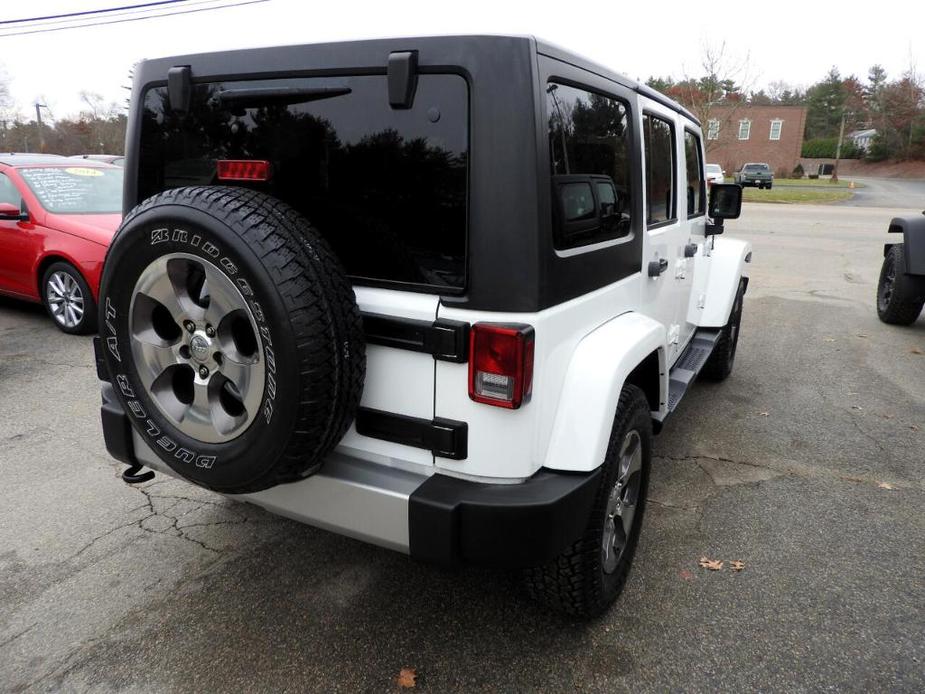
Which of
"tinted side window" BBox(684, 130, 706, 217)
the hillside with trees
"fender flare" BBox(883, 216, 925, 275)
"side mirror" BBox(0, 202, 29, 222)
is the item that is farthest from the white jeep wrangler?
the hillside with trees

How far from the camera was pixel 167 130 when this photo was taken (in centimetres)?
258

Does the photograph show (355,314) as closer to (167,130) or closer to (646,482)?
(167,130)

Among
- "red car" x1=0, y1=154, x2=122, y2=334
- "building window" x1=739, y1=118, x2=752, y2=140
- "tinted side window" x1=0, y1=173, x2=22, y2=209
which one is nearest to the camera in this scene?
"red car" x1=0, y1=154, x2=122, y2=334

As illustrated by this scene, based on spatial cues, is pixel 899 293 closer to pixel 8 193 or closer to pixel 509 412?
pixel 509 412

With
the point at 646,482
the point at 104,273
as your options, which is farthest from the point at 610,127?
the point at 104,273

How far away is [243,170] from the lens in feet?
7.84

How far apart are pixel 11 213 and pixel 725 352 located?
660 cm

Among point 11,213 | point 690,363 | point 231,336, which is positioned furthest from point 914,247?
point 11,213

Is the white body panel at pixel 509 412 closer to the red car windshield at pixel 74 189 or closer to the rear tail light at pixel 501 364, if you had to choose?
the rear tail light at pixel 501 364

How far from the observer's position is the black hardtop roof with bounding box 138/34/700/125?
6.48 ft

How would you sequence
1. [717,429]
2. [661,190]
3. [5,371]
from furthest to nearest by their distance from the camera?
[5,371] < [717,429] < [661,190]

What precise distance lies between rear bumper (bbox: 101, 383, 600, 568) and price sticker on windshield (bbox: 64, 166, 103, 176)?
6.60 metres

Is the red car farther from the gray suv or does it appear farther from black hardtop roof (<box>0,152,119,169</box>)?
the gray suv

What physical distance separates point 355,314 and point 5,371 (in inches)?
192
